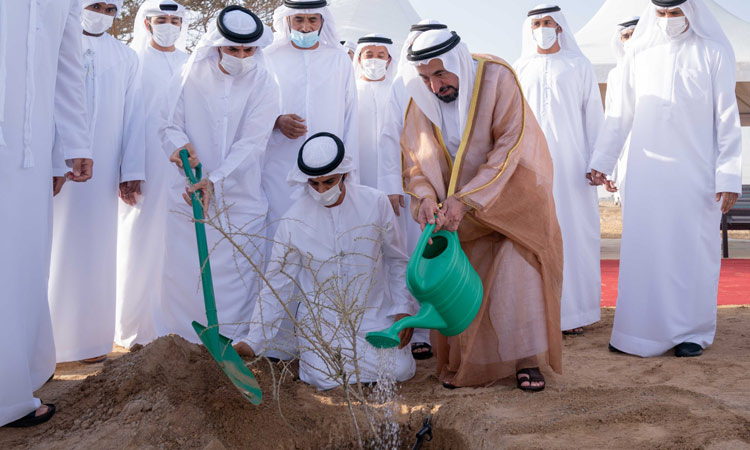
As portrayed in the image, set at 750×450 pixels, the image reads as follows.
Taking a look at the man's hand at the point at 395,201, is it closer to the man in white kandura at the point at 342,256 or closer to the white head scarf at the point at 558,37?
the man in white kandura at the point at 342,256

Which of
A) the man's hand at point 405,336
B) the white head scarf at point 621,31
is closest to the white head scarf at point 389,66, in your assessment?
the white head scarf at point 621,31

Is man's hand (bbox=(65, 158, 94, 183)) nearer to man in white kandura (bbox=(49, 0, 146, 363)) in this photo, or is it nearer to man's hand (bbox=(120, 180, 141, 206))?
man in white kandura (bbox=(49, 0, 146, 363))

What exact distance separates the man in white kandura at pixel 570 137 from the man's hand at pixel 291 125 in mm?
1677

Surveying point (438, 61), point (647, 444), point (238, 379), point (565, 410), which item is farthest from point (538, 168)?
point (238, 379)

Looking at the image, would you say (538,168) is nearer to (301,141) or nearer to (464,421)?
(464,421)

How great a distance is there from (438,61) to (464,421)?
158 cm

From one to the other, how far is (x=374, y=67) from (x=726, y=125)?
7.51 ft

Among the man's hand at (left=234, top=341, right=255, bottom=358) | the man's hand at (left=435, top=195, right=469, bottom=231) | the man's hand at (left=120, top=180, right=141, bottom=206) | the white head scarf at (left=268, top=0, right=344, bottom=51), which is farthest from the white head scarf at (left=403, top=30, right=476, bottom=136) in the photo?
the man's hand at (left=120, top=180, right=141, bottom=206)

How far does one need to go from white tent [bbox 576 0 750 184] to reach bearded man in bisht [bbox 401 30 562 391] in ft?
20.8

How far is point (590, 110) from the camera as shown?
4.72 metres

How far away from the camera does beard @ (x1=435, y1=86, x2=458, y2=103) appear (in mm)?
3252

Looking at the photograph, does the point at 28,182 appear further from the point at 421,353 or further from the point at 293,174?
the point at 421,353

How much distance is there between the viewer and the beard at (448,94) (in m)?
3.25

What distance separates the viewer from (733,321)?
4.79 m
